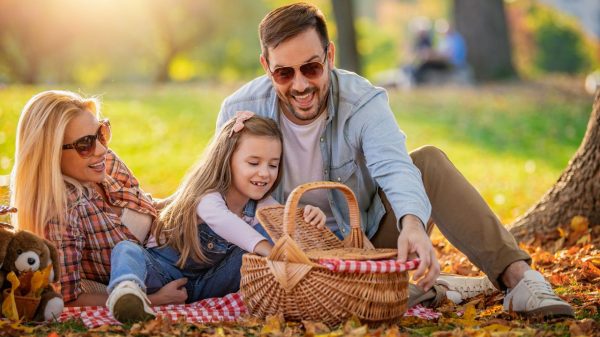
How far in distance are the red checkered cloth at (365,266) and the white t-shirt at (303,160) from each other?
1058mm

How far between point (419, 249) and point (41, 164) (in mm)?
1928

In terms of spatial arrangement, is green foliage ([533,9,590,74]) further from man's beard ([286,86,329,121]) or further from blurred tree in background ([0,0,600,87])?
man's beard ([286,86,329,121])

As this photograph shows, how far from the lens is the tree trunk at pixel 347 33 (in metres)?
16.8

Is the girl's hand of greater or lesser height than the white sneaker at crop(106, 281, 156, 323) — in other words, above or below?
above

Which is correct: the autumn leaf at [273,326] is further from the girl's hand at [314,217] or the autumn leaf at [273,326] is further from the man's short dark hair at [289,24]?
the man's short dark hair at [289,24]

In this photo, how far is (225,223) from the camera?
425cm

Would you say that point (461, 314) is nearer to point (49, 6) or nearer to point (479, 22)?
point (479, 22)

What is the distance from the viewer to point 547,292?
157 inches

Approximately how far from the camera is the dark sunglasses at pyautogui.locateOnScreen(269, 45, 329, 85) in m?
4.39

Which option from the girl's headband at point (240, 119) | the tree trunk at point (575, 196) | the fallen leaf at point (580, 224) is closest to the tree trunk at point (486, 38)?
the tree trunk at point (575, 196)

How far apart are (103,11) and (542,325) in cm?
2799

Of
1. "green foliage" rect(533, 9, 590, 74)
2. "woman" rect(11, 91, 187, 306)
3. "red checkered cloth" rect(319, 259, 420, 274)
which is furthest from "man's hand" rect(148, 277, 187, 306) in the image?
"green foliage" rect(533, 9, 590, 74)

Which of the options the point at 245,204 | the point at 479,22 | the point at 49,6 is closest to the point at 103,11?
the point at 49,6

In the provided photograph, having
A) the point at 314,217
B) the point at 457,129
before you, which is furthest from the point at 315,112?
the point at 457,129
